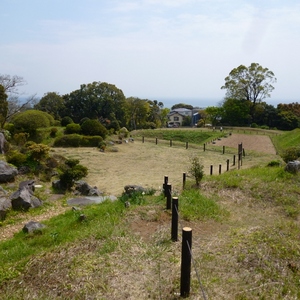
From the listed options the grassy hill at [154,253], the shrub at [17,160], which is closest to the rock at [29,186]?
the grassy hill at [154,253]

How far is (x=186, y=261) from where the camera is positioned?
12.7 feet

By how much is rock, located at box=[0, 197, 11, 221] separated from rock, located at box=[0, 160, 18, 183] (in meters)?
2.54

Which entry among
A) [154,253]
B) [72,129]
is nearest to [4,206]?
[154,253]

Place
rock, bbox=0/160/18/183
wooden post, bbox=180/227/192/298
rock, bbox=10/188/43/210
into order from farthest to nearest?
rock, bbox=0/160/18/183 < rock, bbox=10/188/43/210 < wooden post, bbox=180/227/192/298

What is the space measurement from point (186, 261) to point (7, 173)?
31.6ft

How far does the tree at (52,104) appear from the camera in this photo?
39594 millimetres

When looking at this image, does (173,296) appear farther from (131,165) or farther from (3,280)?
(131,165)

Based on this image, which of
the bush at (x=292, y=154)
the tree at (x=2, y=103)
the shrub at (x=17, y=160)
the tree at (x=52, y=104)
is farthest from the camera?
the tree at (x=52, y=104)

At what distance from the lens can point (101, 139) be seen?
23672 millimetres

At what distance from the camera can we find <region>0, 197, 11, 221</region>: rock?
838 cm

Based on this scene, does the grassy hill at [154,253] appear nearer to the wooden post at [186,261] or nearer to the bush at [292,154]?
the wooden post at [186,261]

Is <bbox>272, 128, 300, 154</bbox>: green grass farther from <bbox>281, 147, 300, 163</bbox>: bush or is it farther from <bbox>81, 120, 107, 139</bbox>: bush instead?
<bbox>81, 120, 107, 139</bbox>: bush

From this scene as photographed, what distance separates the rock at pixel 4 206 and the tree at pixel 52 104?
32.1 meters

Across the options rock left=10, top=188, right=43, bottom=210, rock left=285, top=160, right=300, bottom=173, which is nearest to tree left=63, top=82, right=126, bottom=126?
rock left=10, top=188, right=43, bottom=210
